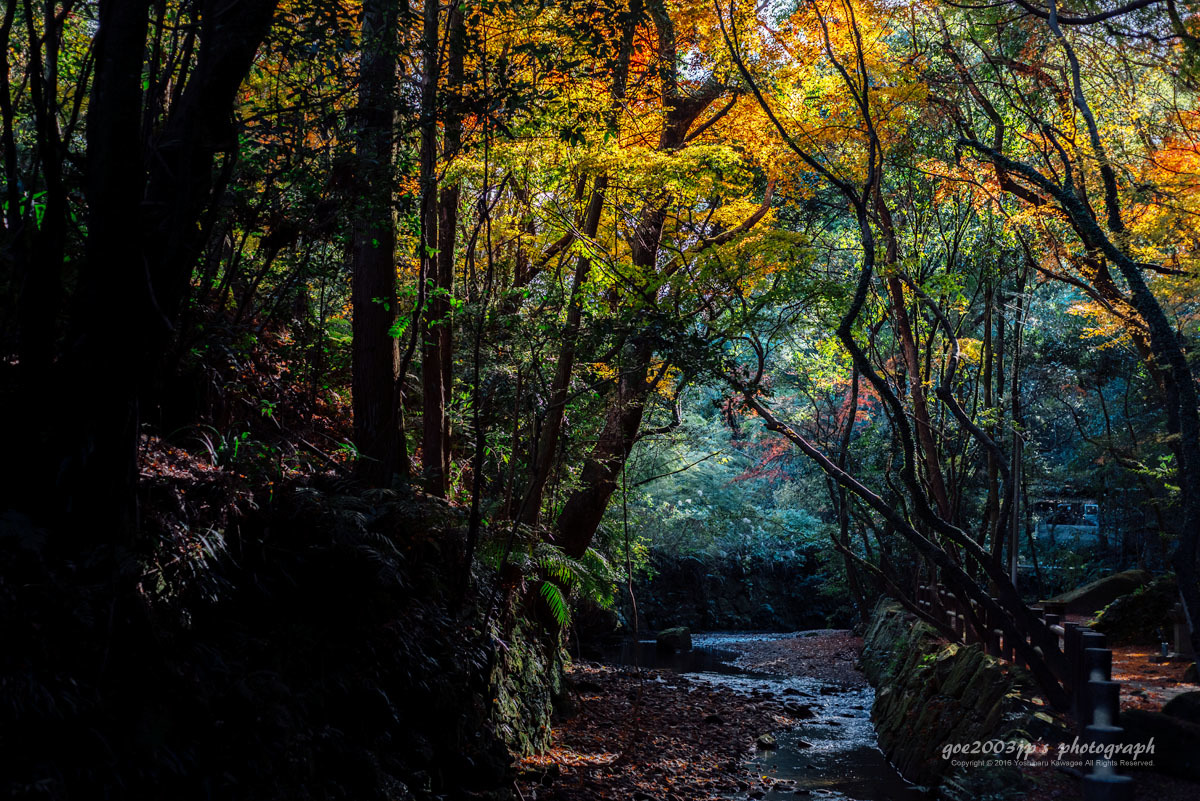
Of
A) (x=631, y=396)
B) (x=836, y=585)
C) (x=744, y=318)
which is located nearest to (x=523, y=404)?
(x=631, y=396)

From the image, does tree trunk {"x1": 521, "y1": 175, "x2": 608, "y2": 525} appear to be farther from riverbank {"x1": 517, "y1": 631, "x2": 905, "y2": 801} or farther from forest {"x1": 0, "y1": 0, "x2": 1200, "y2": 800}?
riverbank {"x1": 517, "y1": 631, "x2": 905, "y2": 801}

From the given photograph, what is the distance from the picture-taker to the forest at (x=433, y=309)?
4156 millimetres

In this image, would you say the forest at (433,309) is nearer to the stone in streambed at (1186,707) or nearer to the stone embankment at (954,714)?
the stone in streambed at (1186,707)

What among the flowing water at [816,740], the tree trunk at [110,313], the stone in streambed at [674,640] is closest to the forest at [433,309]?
the tree trunk at [110,313]

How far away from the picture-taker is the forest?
416 centimetres

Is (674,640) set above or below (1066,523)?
below

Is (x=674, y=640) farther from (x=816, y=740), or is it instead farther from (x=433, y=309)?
(x=433, y=309)

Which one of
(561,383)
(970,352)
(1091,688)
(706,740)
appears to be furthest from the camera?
(970,352)

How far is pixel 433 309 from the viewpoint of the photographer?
8828 mm

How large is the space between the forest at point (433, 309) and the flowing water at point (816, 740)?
1.37 metres

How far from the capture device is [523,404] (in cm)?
964

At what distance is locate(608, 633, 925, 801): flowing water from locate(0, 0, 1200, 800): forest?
4.50ft

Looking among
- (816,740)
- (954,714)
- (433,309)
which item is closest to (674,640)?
(816,740)

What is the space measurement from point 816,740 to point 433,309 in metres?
7.61
